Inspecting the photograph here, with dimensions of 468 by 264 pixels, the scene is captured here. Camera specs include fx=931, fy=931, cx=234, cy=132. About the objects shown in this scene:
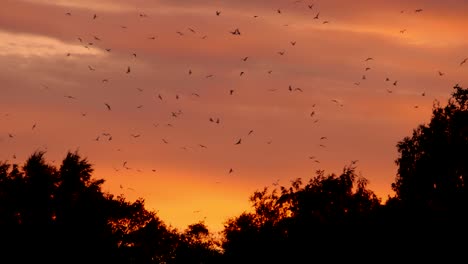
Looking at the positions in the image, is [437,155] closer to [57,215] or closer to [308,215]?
→ [308,215]

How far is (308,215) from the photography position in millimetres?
93000

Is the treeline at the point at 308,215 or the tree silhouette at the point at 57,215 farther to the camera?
the tree silhouette at the point at 57,215

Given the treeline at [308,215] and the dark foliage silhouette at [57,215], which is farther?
the dark foliage silhouette at [57,215]

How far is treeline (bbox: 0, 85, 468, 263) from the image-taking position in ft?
205

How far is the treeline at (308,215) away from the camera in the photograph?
6238 cm

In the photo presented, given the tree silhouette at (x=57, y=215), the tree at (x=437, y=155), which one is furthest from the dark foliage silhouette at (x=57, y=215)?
the tree at (x=437, y=155)

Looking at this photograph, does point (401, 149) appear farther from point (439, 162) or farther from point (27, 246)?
point (27, 246)

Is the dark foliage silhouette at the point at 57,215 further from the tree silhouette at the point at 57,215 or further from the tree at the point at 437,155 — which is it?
the tree at the point at 437,155

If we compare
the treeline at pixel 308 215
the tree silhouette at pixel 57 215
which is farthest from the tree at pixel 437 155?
the tree silhouette at pixel 57 215

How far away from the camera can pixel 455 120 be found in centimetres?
8544

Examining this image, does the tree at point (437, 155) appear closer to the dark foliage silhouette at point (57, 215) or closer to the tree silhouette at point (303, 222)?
the tree silhouette at point (303, 222)

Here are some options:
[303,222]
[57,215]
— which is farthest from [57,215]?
[303,222]

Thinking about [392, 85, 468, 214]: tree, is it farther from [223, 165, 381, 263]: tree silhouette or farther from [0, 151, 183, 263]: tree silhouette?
[0, 151, 183, 263]: tree silhouette

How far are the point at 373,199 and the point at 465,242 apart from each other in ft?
128
